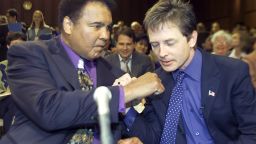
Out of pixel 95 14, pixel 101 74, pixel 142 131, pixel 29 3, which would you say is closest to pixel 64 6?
pixel 95 14

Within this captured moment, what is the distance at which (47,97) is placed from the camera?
1.90 meters

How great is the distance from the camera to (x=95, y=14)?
2143mm

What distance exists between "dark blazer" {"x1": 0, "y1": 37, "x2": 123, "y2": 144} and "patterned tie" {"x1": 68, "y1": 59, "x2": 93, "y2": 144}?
0.03m

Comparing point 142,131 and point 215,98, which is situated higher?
point 215,98

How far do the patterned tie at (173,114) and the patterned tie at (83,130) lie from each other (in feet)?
1.51

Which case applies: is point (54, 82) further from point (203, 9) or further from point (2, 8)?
point (203, 9)

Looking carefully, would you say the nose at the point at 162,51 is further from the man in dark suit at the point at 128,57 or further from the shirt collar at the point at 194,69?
the man in dark suit at the point at 128,57

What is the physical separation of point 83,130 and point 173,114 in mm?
530

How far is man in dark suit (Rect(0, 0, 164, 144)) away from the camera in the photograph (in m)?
1.90

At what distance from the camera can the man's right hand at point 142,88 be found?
77.2 inches

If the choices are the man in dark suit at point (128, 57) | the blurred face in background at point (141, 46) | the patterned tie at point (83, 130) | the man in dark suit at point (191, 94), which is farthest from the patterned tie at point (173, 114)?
the blurred face in background at point (141, 46)

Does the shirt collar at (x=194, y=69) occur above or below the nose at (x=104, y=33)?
below

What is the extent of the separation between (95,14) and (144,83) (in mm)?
420

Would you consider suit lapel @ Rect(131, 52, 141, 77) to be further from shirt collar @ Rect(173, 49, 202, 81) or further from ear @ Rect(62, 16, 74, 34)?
ear @ Rect(62, 16, 74, 34)
